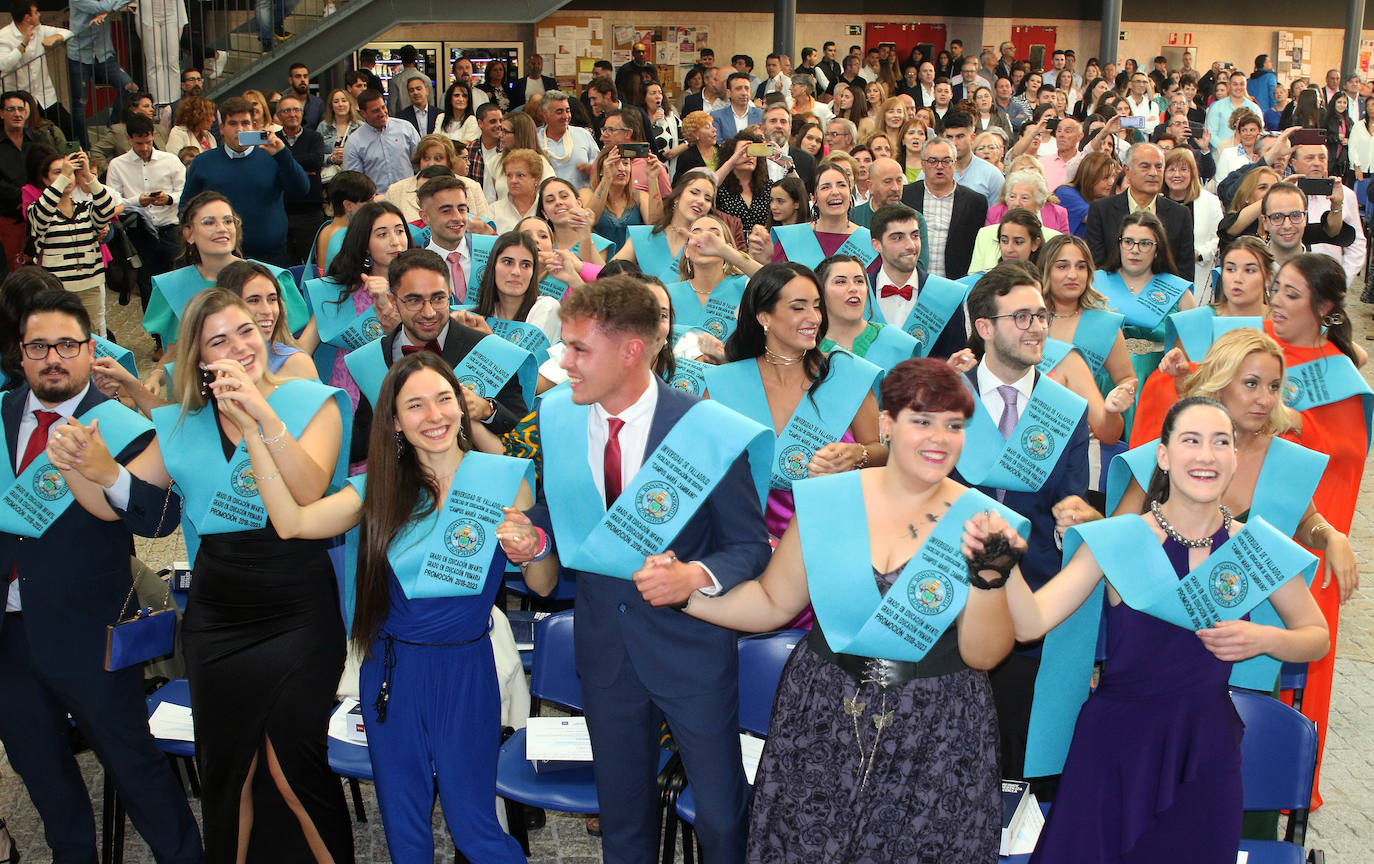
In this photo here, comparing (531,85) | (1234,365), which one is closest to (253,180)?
(1234,365)

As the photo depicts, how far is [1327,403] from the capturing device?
451 centimetres

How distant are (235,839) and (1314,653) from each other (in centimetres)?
309

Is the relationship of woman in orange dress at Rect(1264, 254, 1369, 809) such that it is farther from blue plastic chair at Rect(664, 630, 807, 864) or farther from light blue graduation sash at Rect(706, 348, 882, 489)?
blue plastic chair at Rect(664, 630, 807, 864)

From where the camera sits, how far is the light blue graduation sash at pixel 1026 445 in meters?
4.16

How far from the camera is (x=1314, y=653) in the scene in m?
3.19

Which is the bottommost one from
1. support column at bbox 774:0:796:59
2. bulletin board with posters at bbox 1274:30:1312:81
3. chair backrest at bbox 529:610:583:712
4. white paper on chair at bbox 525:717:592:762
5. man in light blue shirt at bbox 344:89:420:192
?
white paper on chair at bbox 525:717:592:762

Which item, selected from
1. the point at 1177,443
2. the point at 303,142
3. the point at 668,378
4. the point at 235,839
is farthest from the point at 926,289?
the point at 303,142

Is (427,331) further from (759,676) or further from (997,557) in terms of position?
(997,557)

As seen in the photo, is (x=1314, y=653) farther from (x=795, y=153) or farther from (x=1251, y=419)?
(x=795, y=153)

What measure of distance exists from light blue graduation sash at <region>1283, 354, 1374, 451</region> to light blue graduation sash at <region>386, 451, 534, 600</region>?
9.37 ft

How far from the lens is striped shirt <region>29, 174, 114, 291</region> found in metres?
8.46

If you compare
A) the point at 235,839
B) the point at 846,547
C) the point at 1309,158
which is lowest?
the point at 235,839

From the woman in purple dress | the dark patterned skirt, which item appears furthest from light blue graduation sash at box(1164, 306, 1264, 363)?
the dark patterned skirt

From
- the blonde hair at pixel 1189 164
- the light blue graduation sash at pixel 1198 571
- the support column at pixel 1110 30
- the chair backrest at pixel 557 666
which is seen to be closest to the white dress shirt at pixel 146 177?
the chair backrest at pixel 557 666
